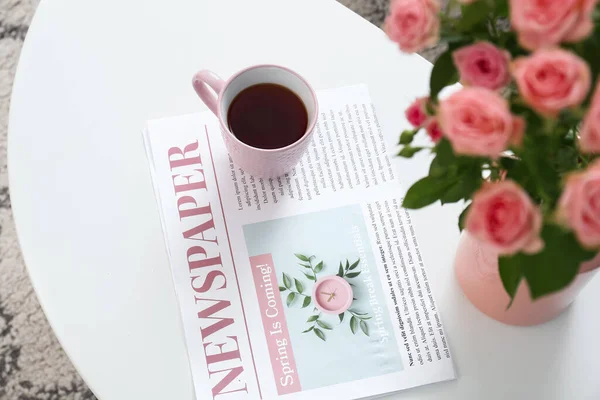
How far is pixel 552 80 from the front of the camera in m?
0.28

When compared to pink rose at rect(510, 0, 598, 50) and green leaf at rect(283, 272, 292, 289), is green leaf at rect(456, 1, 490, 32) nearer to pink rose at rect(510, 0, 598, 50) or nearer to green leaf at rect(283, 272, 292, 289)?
pink rose at rect(510, 0, 598, 50)

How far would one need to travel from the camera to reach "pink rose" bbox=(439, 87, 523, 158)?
28cm

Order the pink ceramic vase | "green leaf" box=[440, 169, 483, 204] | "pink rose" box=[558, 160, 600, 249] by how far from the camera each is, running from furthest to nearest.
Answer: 1. the pink ceramic vase
2. "green leaf" box=[440, 169, 483, 204]
3. "pink rose" box=[558, 160, 600, 249]

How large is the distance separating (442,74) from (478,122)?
12cm

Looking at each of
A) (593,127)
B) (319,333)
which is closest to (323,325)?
(319,333)

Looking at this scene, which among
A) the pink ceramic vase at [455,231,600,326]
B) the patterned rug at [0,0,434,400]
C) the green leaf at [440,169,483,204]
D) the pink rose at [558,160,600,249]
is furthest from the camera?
the patterned rug at [0,0,434,400]

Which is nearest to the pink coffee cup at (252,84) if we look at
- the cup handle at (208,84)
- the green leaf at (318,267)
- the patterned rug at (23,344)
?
the cup handle at (208,84)

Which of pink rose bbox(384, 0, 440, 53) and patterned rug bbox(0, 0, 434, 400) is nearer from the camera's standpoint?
pink rose bbox(384, 0, 440, 53)

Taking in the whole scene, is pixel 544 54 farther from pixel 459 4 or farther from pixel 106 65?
pixel 106 65

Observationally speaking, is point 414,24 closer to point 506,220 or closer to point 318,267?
point 506,220

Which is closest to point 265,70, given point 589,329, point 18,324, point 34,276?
point 34,276

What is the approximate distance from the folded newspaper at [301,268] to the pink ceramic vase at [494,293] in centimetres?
5

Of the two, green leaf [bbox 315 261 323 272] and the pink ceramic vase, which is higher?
green leaf [bbox 315 261 323 272]

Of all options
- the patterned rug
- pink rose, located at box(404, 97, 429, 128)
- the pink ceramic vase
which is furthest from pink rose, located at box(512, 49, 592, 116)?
the patterned rug
